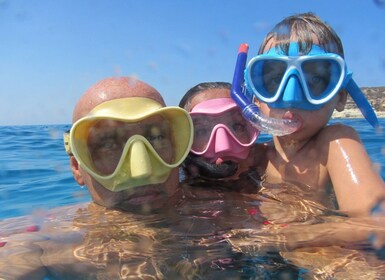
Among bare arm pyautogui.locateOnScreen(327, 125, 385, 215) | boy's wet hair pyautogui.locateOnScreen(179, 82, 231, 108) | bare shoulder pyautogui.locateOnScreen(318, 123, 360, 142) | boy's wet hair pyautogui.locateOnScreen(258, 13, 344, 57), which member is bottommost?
bare arm pyautogui.locateOnScreen(327, 125, 385, 215)

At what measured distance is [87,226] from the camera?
275cm

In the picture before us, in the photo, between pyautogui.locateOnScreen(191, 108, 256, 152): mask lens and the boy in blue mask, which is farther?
pyautogui.locateOnScreen(191, 108, 256, 152): mask lens

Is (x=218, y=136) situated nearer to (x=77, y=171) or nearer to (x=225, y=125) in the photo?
(x=225, y=125)

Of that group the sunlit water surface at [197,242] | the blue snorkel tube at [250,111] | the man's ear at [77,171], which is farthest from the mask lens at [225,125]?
the man's ear at [77,171]

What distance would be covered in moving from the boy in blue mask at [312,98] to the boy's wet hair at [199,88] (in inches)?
16.2

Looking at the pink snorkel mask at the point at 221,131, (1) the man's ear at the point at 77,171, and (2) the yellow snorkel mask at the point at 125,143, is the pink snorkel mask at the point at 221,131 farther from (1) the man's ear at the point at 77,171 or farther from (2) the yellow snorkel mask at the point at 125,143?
(1) the man's ear at the point at 77,171

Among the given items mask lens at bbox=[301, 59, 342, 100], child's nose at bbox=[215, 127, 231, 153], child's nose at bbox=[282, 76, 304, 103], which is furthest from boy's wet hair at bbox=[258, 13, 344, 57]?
child's nose at bbox=[215, 127, 231, 153]

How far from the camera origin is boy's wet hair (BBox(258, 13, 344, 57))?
3098mm

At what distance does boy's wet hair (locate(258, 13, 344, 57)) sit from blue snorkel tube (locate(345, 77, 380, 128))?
0.24m

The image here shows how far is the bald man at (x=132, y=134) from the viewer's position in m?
2.51

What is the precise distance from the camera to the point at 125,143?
8.52 ft

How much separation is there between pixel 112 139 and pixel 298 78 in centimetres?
132

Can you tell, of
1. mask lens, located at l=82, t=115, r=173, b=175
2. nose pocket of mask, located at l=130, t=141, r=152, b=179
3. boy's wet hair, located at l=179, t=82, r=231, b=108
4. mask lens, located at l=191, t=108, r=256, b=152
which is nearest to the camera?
nose pocket of mask, located at l=130, t=141, r=152, b=179

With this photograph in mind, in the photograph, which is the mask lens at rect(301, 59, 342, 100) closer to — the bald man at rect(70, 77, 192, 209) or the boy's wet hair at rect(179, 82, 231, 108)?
the boy's wet hair at rect(179, 82, 231, 108)
